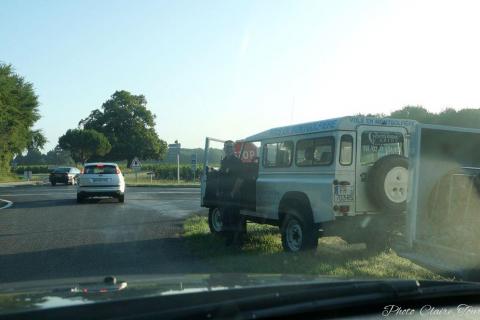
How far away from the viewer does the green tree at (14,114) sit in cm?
4602

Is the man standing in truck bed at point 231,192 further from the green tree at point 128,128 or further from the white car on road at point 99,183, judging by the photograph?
the green tree at point 128,128

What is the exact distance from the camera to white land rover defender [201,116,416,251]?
8344 mm

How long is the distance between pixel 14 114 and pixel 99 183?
3057 centimetres

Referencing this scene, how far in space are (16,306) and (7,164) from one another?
5394 cm

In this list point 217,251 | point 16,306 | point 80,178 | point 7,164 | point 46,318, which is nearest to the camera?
point 46,318

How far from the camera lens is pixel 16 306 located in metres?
2.68

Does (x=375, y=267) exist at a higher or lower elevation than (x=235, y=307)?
lower

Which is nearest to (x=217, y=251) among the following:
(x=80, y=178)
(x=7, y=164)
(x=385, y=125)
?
(x=385, y=125)

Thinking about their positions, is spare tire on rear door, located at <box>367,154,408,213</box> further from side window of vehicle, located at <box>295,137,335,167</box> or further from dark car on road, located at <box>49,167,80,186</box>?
dark car on road, located at <box>49,167,80,186</box>

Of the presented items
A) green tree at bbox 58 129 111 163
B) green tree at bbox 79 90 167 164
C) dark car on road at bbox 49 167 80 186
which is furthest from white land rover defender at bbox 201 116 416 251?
green tree at bbox 79 90 167 164

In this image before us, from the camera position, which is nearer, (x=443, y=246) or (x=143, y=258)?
(x=443, y=246)

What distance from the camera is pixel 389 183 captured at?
8.34 meters

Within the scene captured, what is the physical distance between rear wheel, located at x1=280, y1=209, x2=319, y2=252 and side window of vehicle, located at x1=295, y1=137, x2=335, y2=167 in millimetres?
847

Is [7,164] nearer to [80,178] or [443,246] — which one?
[80,178]
